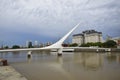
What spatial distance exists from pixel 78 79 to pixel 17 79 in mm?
3029

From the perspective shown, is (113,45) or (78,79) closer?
(78,79)

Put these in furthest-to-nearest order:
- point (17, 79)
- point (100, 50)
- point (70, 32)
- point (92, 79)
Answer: point (100, 50)
point (70, 32)
point (92, 79)
point (17, 79)

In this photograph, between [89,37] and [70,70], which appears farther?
[89,37]

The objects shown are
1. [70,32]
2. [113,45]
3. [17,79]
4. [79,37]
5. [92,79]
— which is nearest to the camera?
[17,79]

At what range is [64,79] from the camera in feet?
31.1

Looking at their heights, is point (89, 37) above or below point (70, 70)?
above

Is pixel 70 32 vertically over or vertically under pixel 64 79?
over

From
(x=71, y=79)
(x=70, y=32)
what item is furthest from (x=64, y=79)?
(x=70, y=32)

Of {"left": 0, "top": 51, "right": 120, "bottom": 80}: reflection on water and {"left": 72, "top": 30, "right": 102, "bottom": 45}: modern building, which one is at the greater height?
{"left": 72, "top": 30, "right": 102, "bottom": 45}: modern building

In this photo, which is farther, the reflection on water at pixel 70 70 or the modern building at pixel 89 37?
the modern building at pixel 89 37

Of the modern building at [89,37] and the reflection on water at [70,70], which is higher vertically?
the modern building at [89,37]

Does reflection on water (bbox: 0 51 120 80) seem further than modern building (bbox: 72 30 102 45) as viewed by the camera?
No

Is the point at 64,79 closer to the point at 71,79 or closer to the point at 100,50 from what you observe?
the point at 71,79

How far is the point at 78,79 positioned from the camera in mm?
9391
